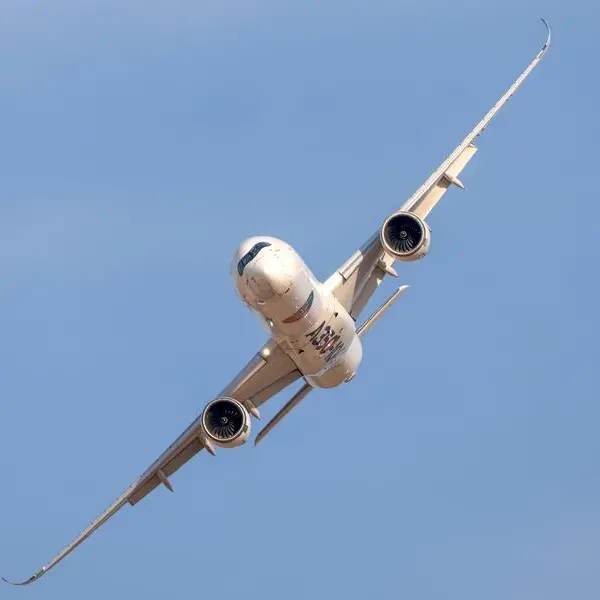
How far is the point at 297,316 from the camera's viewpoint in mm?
48062

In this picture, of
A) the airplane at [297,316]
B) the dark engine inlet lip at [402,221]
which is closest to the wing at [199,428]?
the airplane at [297,316]

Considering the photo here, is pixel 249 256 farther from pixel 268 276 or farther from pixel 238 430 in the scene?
pixel 238 430

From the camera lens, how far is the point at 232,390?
5247 centimetres

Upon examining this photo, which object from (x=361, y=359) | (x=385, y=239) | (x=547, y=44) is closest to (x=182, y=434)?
(x=361, y=359)

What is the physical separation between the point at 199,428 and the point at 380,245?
899 centimetres

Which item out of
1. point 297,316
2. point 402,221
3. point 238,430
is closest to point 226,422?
point 238,430

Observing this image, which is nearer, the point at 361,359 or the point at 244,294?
the point at 244,294

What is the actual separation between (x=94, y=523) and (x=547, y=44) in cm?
2355

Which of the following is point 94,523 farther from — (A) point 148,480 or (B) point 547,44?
(B) point 547,44

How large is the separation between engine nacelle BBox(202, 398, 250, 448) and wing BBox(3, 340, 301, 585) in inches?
34.5

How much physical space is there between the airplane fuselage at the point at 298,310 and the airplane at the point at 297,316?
3 cm

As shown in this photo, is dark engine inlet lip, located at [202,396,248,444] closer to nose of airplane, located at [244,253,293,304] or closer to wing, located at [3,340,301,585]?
wing, located at [3,340,301,585]

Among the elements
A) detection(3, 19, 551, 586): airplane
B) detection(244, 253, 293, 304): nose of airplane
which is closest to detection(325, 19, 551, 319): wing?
detection(3, 19, 551, 586): airplane

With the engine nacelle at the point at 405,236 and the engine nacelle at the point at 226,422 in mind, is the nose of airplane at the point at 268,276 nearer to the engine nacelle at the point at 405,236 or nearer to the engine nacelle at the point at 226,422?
the engine nacelle at the point at 405,236
